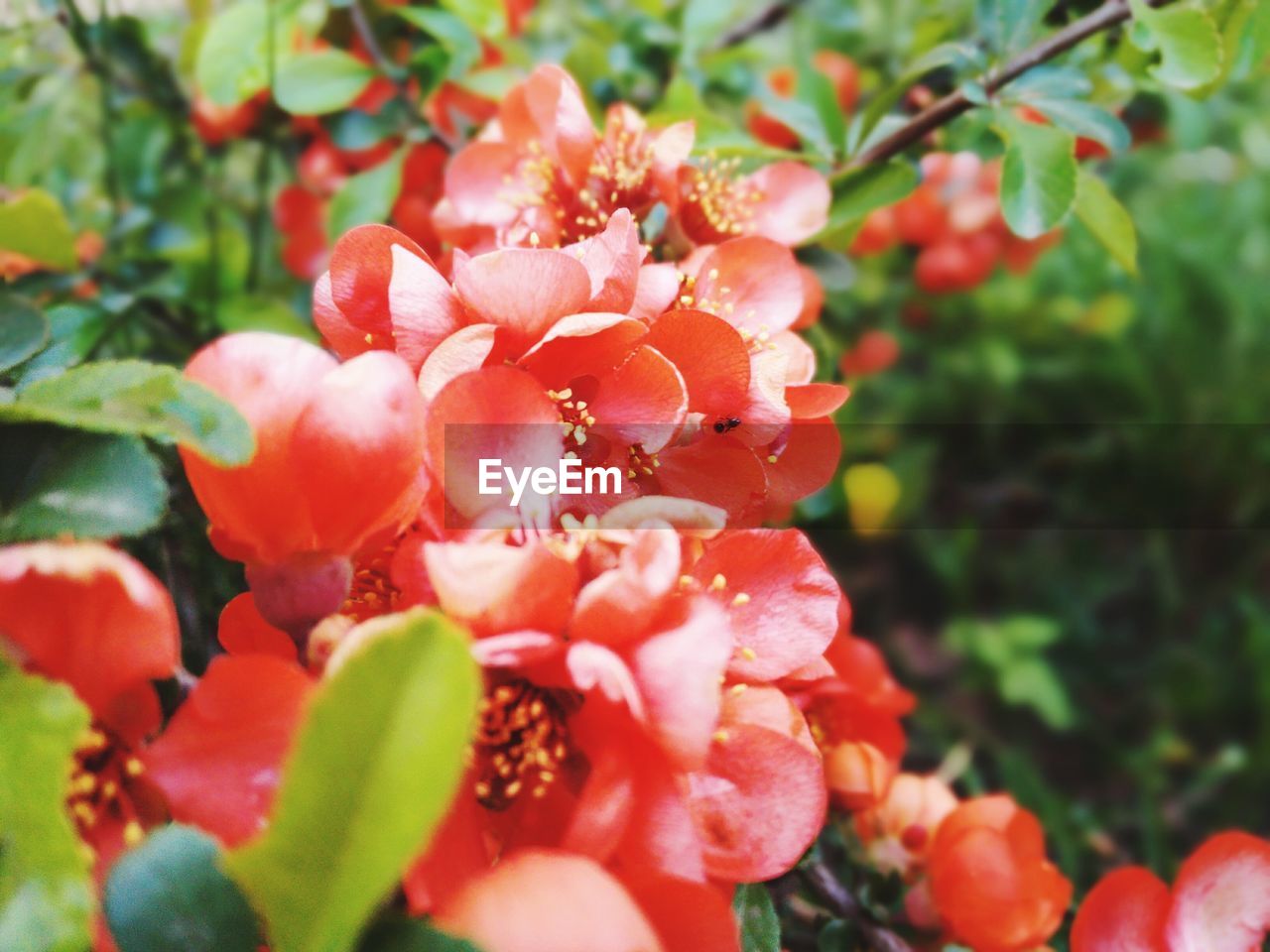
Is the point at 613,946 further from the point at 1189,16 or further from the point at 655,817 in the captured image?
the point at 1189,16

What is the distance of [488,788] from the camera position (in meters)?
0.33

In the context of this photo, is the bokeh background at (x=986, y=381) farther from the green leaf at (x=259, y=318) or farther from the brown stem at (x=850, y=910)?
the brown stem at (x=850, y=910)

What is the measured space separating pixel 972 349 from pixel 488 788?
1389mm

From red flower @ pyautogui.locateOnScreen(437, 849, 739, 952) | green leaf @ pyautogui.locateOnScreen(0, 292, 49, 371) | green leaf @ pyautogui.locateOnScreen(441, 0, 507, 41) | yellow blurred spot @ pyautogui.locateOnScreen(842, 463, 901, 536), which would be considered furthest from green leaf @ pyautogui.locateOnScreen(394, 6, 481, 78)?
yellow blurred spot @ pyautogui.locateOnScreen(842, 463, 901, 536)

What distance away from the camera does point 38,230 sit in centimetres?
58

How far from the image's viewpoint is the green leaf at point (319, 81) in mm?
646

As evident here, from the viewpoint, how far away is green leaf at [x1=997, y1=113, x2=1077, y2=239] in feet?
1.70

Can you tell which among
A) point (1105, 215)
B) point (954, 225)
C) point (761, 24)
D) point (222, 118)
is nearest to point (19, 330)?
point (222, 118)

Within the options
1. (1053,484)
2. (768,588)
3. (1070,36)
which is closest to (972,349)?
(1053,484)

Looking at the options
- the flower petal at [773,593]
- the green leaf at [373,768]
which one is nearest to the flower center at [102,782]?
the green leaf at [373,768]

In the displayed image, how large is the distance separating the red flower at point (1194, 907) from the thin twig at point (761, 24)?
766 millimetres

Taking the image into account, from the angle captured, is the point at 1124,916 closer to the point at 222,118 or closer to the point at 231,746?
the point at 231,746

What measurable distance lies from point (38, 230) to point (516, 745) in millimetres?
458

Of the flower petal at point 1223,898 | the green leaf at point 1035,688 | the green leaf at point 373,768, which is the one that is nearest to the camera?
the green leaf at point 373,768
